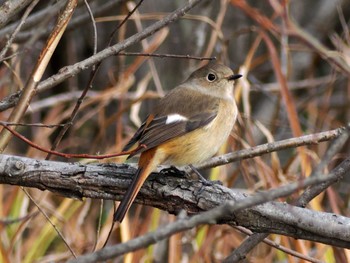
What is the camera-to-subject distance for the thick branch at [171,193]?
6.72ft

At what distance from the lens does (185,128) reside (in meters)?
2.86

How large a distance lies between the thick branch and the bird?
0.53 feet

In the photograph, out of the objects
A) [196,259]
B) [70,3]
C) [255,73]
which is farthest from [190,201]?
[255,73]

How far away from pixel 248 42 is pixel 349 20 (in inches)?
33.7

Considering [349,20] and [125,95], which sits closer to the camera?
[125,95]

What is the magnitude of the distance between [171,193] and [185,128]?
0.66 metres

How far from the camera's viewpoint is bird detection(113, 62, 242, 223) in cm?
271

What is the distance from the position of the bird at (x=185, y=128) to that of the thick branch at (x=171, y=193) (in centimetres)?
16

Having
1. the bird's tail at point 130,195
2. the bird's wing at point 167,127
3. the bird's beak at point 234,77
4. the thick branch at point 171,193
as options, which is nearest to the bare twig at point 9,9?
the thick branch at point 171,193

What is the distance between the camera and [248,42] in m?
5.57

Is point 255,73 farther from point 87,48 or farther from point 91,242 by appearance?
point 91,242

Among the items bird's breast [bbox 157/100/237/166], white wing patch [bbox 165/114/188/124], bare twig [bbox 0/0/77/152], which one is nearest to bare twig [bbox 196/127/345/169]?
bird's breast [bbox 157/100/237/166]

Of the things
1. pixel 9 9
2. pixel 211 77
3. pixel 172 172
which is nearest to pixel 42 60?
pixel 9 9

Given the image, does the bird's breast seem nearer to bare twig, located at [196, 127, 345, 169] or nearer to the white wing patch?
the white wing patch
